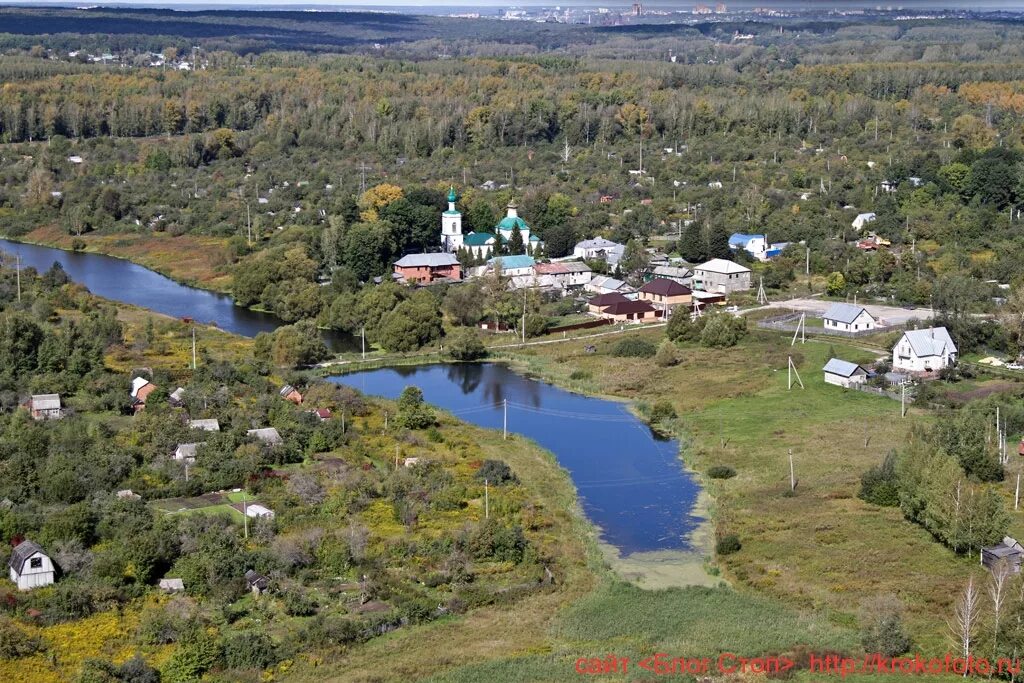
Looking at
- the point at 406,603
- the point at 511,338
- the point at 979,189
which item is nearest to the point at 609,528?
the point at 406,603

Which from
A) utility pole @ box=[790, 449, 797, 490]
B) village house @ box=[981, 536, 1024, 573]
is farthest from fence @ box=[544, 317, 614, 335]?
village house @ box=[981, 536, 1024, 573]

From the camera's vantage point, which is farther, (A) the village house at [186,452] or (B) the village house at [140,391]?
(B) the village house at [140,391]

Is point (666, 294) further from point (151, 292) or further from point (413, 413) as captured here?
point (151, 292)

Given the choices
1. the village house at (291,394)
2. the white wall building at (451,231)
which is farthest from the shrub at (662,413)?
the white wall building at (451,231)

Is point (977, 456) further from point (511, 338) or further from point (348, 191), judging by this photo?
point (348, 191)

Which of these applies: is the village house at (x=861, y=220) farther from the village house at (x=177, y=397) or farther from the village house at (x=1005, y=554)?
the village house at (x=1005, y=554)
